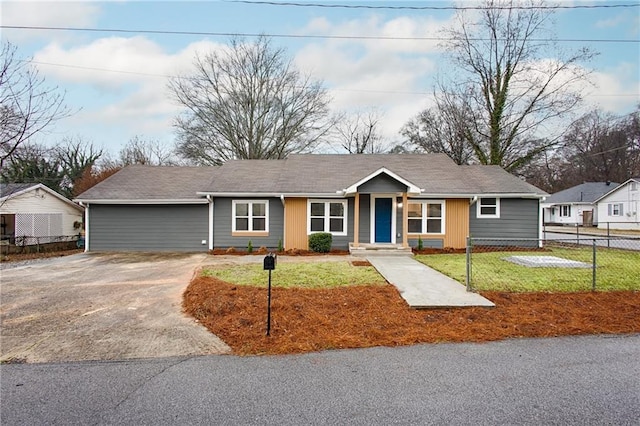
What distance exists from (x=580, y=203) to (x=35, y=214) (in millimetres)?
45991

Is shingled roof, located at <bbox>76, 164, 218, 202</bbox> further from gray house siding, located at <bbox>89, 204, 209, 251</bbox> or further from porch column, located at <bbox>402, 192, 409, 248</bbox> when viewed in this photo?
porch column, located at <bbox>402, 192, 409, 248</bbox>

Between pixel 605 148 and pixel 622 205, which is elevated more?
pixel 605 148

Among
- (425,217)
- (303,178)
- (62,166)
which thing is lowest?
(425,217)

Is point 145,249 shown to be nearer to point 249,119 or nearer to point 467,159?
point 249,119

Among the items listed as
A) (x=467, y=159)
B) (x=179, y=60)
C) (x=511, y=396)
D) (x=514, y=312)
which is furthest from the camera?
(x=467, y=159)

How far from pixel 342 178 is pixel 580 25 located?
9.88m

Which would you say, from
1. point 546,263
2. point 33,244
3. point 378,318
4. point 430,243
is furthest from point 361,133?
point 378,318

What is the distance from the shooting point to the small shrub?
537 inches

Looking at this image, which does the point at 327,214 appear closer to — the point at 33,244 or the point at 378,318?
the point at 378,318

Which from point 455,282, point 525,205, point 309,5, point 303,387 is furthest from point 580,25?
point 303,387

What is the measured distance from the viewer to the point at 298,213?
14352 mm

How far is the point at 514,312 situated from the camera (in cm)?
562

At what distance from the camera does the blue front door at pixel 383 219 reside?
14289 mm

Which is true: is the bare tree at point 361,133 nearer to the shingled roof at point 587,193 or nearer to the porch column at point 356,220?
the porch column at point 356,220
